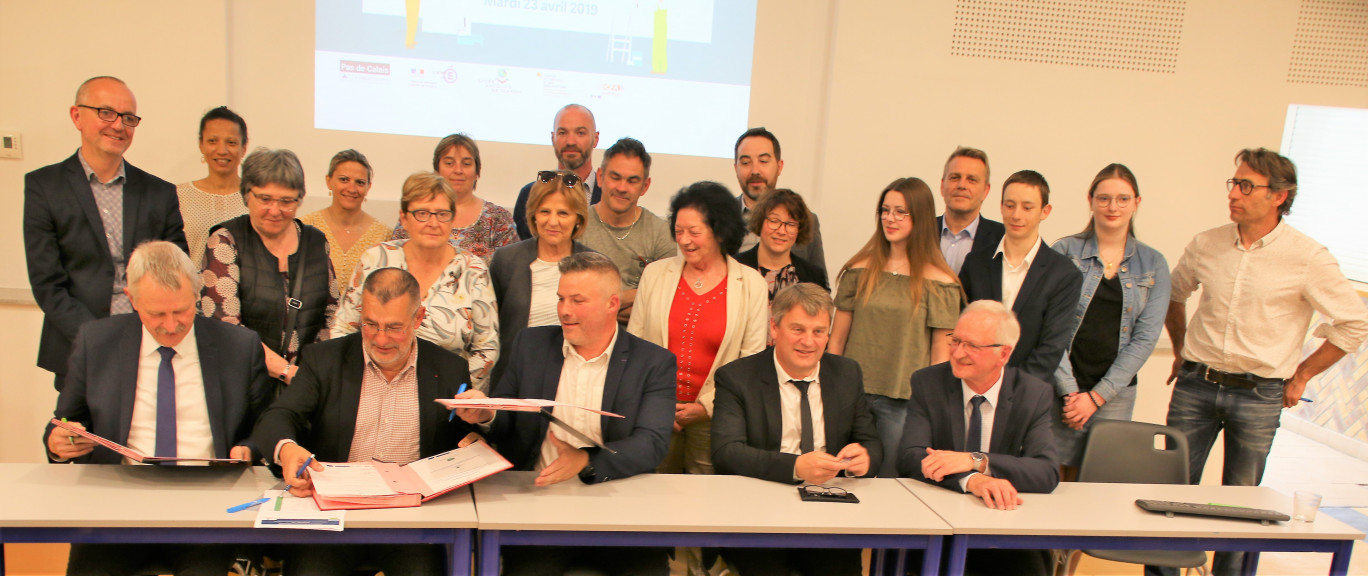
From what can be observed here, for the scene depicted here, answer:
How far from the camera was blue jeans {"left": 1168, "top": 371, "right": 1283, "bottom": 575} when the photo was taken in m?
3.58

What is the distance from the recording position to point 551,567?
253 centimetres

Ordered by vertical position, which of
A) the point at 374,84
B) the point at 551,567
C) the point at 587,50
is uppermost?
the point at 587,50

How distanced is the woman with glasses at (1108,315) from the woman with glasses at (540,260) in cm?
214

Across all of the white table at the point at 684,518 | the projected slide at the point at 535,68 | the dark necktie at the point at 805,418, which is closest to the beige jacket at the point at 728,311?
the dark necktie at the point at 805,418

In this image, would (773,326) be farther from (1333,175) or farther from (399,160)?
(1333,175)

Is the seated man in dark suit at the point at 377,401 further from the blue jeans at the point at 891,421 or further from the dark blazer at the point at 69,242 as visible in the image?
the blue jeans at the point at 891,421

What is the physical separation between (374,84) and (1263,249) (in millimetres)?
4476

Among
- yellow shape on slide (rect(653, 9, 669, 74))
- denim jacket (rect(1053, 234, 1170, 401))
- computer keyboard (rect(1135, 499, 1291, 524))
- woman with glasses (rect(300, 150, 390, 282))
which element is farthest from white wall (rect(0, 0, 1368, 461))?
computer keyboard (rect(1135, 499, 1291, 524))

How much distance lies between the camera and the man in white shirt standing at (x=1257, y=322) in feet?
11.6

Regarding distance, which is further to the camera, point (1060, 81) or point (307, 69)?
point (1060, 81)

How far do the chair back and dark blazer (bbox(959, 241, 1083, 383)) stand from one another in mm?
347

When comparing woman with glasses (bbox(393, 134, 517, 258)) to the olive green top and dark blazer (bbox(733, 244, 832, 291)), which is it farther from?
the olive green top

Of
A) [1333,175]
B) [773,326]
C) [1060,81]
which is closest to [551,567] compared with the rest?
[773,326]

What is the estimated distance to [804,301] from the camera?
2770mm
